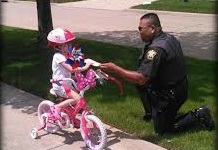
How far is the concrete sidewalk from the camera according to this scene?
5.29 metres

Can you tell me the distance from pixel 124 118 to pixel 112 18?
10.8 metres

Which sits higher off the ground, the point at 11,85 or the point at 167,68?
the point at 167,68

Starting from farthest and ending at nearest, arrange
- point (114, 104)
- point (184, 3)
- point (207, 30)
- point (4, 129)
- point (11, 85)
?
point (184, 3) < point (207, 30) < point (11, 85) < point (114, 104) < point (4, 129)

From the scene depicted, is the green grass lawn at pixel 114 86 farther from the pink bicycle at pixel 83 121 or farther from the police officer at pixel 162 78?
the pink bicycle at pixel 83 121

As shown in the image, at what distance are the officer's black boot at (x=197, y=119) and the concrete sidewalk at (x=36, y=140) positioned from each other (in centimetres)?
49

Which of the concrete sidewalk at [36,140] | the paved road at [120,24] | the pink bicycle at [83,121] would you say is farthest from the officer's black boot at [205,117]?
the paved road at [120,24]

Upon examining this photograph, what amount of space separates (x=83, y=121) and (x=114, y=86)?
250cm

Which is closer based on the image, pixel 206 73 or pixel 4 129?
pixel 4 129

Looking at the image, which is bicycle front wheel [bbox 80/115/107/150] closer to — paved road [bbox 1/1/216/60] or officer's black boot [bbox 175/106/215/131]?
officer's black boot [bbox 175/106/215/131]

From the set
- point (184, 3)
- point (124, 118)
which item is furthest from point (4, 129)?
point (184, 3)

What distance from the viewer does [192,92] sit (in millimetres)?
7145

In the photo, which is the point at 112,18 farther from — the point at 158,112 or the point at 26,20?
the point at 158,112

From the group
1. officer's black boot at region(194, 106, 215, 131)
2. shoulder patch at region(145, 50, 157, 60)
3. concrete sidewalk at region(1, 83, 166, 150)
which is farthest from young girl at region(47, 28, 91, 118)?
officer's black boot at region(194, 106, 215, 131)

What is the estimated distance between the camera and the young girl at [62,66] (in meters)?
5.21
